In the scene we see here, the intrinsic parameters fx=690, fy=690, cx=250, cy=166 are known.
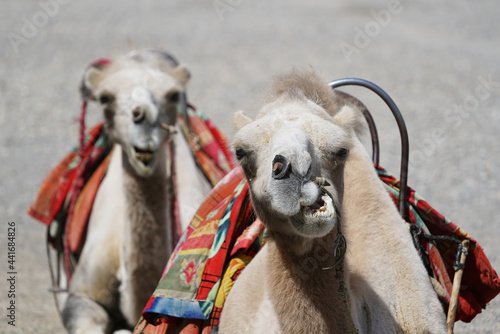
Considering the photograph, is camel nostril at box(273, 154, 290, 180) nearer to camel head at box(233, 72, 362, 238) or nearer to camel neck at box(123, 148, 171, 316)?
camel head at box(233, 72, 362, 238)

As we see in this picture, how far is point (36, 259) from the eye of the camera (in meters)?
7.18

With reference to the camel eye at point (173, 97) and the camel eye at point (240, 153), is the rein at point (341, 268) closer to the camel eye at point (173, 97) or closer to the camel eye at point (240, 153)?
the camel eye at point (240, 153)

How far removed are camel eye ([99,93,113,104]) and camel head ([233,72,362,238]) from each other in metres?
1.91

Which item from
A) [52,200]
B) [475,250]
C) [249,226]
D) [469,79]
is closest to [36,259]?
[52,200]

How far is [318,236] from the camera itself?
192cm

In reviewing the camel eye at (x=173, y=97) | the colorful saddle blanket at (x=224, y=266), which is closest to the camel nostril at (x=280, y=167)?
the colorful saddle blanket at (x=224, y=266)

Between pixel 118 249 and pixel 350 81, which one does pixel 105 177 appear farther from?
pixel 350 81

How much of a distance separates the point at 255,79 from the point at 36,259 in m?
8.25

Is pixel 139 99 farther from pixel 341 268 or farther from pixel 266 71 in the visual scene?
pixel 266 71

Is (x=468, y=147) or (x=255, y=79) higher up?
(x=255, y=79)

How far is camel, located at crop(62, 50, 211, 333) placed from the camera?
145 inches

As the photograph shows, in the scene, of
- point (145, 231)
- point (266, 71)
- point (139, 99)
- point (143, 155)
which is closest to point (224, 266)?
point (145, 231)

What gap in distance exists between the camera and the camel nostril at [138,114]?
3701mm

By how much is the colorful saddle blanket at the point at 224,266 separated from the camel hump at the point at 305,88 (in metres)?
0.48
